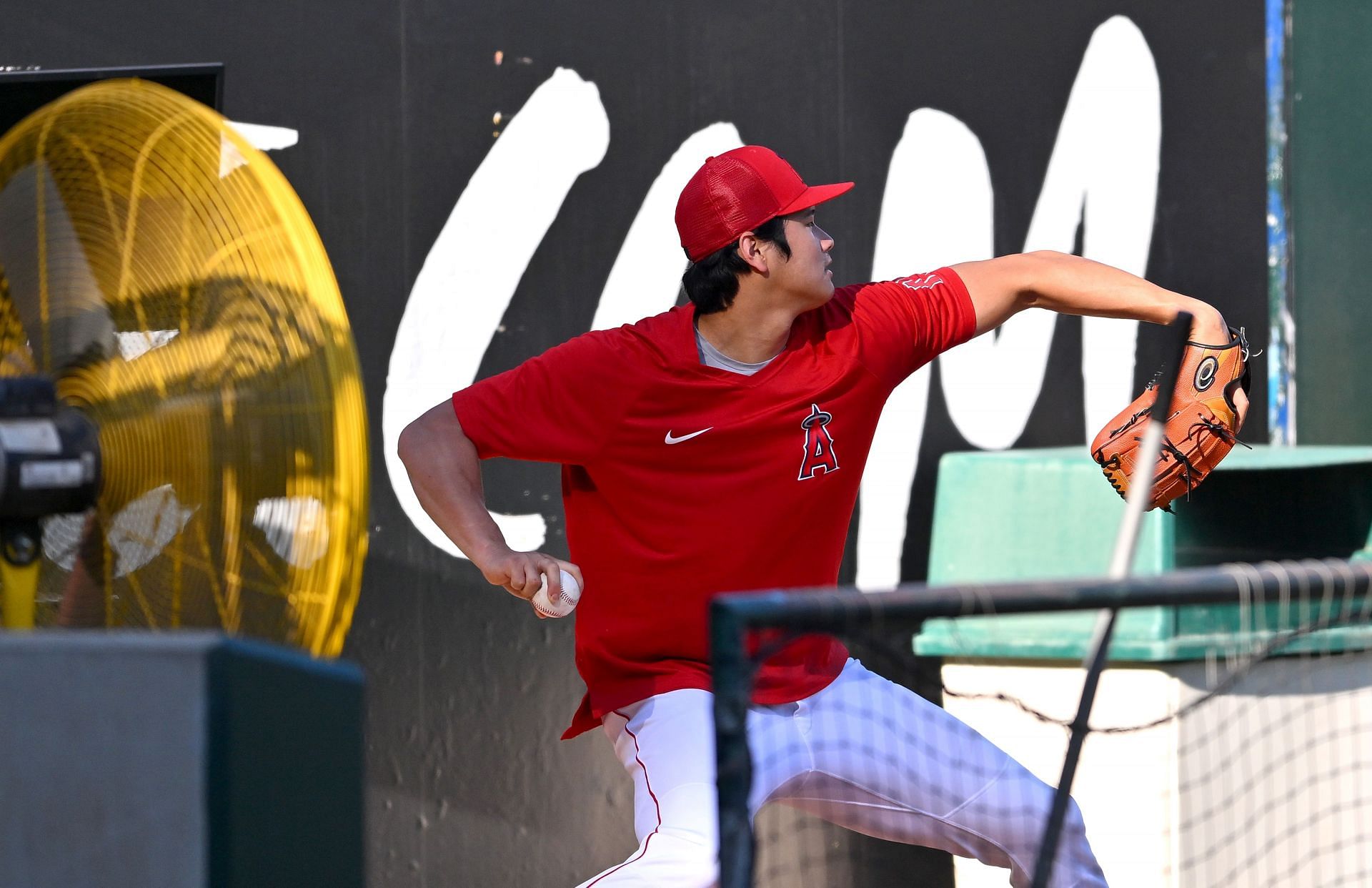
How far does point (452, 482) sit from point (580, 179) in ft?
5.41

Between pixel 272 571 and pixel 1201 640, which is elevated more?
pixel 272 571

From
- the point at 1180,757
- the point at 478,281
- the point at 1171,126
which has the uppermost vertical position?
the point at 1171,126

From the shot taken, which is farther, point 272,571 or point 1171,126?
point 1171,126

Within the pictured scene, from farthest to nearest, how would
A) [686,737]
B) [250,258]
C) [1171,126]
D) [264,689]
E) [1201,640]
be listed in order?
[1171,126]
[1201,640]
[686,737]
[250,258]
[264,689]

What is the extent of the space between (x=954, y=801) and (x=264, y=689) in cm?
172

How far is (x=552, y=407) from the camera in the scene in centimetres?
351

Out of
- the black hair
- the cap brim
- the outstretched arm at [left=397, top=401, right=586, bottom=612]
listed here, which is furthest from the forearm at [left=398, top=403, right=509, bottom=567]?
the cap brim

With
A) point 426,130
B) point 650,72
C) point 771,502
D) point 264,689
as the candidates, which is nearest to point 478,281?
point 426,130

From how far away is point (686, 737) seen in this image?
10.6 ft

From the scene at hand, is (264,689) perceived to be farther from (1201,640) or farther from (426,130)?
(426,130)

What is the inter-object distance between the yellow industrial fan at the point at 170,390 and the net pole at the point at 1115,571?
4.01 ft

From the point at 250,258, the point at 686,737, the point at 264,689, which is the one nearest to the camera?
the point at 264,689

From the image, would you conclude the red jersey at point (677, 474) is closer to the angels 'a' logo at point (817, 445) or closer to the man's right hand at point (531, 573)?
the angels 'a' logo at point (817, 445)

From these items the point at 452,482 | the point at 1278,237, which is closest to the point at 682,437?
the point at 452,482
